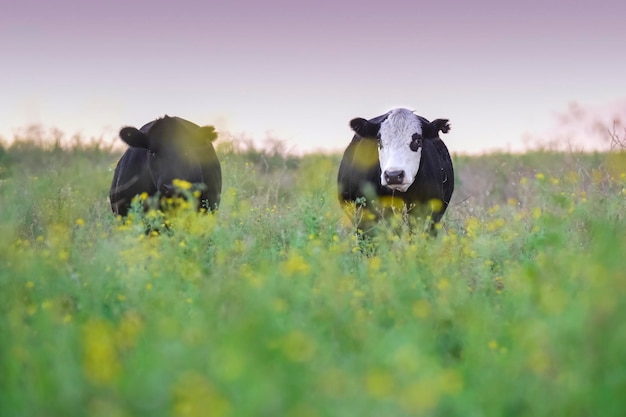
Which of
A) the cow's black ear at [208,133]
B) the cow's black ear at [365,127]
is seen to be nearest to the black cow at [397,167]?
the cow's black ear at [365,127]

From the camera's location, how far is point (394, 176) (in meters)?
8.79

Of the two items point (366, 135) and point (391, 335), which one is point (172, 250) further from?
point (366, 135)

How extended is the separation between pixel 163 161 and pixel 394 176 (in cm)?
267

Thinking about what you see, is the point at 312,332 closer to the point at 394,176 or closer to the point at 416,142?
the point at 394,176

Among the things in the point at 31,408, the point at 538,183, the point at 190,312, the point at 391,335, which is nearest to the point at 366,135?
the point at 538,183

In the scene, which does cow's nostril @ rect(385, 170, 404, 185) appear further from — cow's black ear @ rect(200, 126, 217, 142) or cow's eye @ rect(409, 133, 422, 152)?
cow's black ear @ rect(200, 126, 217, 142)

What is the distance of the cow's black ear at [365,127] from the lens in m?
9.72

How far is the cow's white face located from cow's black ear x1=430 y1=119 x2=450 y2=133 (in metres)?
0.20

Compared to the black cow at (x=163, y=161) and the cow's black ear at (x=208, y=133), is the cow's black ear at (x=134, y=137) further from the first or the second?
the cow's black ear at (x=208, y=133)

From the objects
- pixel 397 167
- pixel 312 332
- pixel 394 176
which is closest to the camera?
pixel 312 332

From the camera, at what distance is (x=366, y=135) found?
9852 millimetres

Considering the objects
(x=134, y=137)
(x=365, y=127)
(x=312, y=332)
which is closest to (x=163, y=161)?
(x=134, y=137)

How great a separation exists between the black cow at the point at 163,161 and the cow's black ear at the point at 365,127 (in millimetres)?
1722

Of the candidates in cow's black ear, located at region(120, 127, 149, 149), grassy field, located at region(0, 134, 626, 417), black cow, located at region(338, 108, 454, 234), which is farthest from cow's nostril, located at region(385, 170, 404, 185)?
cow's black ear, located at region(120, 127, 149, 149)
